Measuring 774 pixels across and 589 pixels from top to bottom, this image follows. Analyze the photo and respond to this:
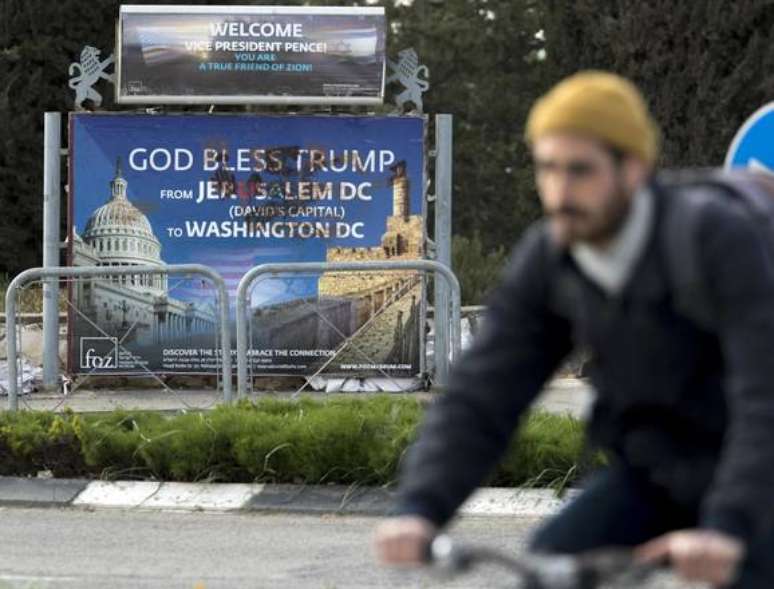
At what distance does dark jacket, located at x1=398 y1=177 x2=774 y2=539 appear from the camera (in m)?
3.20

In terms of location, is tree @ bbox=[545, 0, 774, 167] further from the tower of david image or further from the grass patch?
the grass patch

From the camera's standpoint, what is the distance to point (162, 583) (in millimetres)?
8016

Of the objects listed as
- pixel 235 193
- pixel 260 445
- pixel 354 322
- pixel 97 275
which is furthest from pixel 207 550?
pixel 235 193

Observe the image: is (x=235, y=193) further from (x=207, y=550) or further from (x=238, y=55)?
(x=207, y=550)

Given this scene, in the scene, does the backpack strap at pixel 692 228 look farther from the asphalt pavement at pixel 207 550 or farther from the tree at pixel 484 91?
the tree at pixel 484 91

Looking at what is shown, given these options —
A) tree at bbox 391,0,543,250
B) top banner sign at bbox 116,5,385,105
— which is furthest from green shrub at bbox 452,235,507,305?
tree at bbox 391,0,543,250

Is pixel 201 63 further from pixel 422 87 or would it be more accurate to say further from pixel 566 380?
pixel 566 380

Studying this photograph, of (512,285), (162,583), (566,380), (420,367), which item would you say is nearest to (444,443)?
(512,285)

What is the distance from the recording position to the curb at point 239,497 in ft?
33.1

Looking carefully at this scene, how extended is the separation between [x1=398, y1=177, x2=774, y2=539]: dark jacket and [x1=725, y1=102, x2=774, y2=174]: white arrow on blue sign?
5.21m

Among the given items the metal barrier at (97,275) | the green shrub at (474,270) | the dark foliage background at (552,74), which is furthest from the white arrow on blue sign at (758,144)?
the dark foliage background at (552,74)

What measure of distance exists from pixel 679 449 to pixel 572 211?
54 centimetres

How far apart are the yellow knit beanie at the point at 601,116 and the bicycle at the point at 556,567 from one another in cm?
76

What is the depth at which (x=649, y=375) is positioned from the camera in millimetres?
3420
